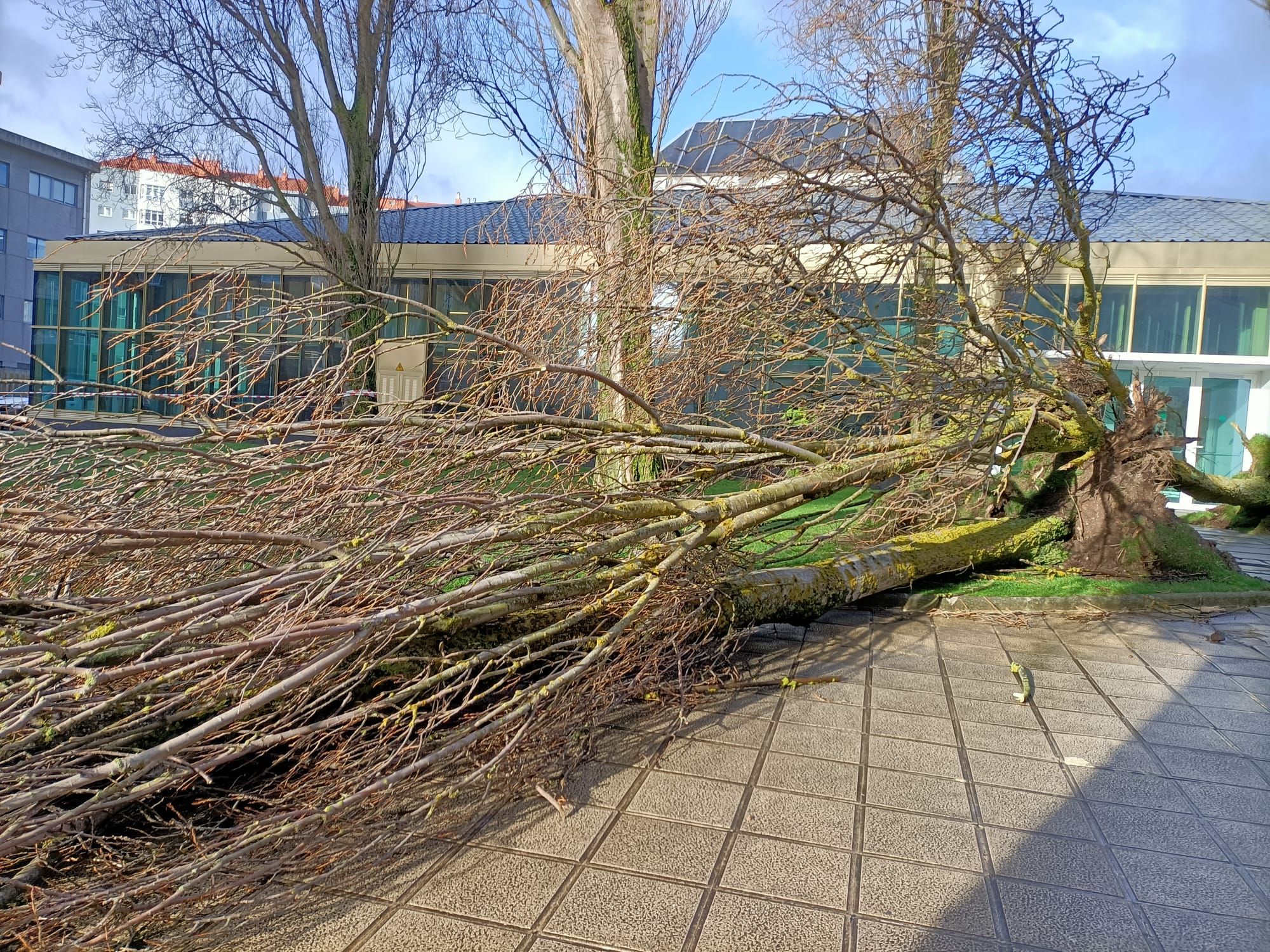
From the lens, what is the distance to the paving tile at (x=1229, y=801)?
3.29 m

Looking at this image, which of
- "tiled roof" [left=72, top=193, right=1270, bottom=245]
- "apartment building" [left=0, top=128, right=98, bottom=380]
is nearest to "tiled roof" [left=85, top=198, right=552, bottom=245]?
"tiled roof" [left=72, top=193, right=1270, bottom=245]

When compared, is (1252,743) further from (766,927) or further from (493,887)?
(493,887)

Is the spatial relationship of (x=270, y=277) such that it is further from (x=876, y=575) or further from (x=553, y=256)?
(x=876, y=575)

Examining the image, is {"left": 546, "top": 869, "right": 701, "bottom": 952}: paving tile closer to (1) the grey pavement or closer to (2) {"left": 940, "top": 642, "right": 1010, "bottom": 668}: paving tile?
(2) {"left": 940, "top": 642, "right": 1010, "bottom": 668}: paving tile

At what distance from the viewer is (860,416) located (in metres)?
6.97

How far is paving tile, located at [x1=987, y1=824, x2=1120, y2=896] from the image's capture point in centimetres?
276

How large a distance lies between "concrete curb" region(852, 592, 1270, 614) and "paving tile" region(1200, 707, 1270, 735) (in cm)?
193

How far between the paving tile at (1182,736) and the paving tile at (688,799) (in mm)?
2040

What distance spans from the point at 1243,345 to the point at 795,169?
46.2 ft

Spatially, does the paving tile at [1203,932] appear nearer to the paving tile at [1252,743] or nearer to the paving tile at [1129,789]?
the paving tile at [1129,789]

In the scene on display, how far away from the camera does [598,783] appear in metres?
3.39

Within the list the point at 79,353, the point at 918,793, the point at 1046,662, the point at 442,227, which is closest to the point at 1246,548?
the point at 1046,662

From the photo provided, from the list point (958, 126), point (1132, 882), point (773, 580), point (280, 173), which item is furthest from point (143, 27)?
point (1132, 882)

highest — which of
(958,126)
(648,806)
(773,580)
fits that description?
(958,126)
